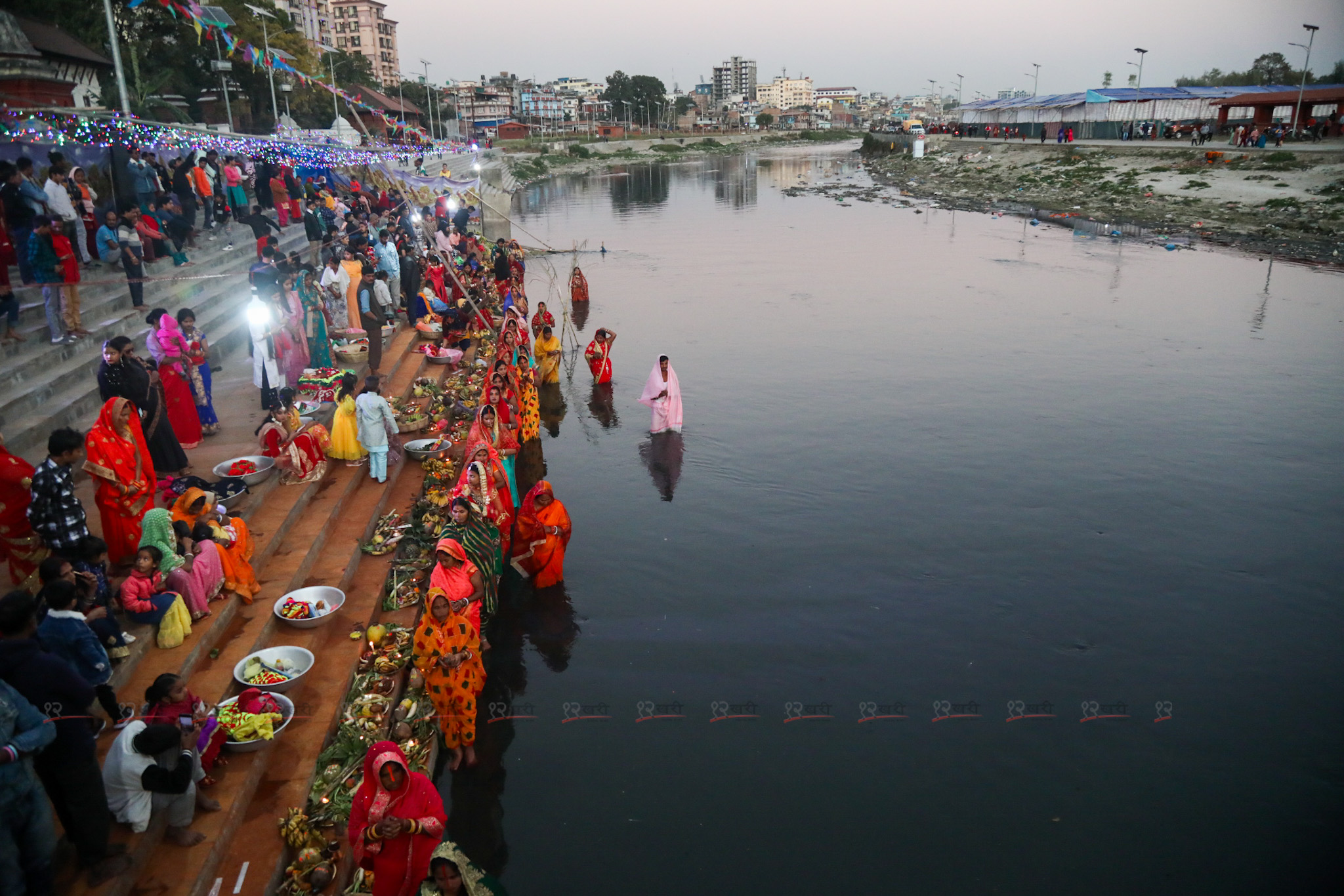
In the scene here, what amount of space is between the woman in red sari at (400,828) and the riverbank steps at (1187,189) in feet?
98.7

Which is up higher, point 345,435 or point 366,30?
point 366,30

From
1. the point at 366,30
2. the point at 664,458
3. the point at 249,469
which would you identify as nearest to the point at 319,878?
the point at 249,469

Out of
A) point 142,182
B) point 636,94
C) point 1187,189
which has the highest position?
point 636,94

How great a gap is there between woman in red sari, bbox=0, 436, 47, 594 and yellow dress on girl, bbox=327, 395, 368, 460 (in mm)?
3125

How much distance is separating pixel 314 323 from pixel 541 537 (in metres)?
5.22

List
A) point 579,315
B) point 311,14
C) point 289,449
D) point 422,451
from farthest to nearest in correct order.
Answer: point 311,14
point 579,315
point 422,451
point 289,449

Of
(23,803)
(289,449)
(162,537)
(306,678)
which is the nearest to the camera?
(23,803)

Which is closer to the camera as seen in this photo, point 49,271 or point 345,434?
point 345,434

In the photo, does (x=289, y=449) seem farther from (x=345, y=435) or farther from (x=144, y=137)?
(x=144, y=137)

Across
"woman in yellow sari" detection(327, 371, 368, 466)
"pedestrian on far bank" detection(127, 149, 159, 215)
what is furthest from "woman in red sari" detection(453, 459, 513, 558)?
"pedestrian on far bank" detection(127, 149, 159, 215)

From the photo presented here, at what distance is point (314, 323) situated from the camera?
414 inches

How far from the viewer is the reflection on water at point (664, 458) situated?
10.2 metres

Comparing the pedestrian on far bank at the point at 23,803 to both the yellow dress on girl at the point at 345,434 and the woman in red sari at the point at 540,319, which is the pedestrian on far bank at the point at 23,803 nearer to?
the yellow dress on girl at the point at 345,434

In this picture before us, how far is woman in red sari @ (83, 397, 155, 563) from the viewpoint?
18.5ft
